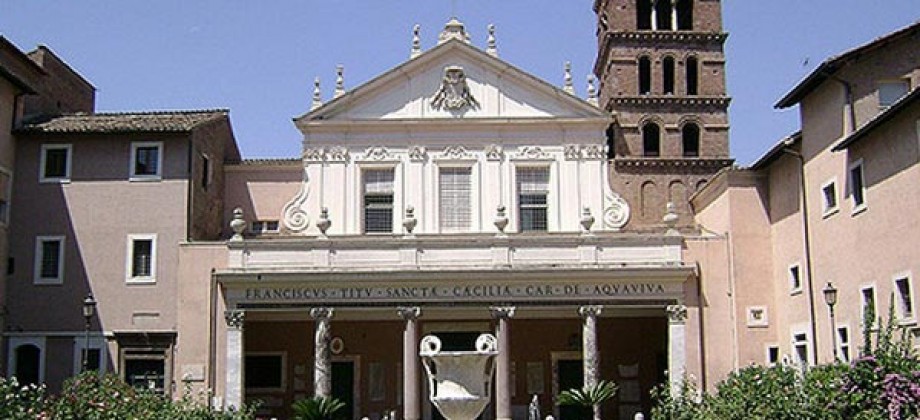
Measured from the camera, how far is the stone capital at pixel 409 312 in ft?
101

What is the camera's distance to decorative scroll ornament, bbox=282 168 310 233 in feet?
113

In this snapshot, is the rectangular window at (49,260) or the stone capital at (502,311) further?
the rectangular window at (49,260)

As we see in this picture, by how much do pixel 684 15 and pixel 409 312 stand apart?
1783 centimetres

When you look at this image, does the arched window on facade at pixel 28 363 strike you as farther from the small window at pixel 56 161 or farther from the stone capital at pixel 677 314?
the stone capital at pixel 677 314

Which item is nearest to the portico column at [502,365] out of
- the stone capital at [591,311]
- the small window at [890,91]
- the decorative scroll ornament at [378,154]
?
the stone capital at [591,311]

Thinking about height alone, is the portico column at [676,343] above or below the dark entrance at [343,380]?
above

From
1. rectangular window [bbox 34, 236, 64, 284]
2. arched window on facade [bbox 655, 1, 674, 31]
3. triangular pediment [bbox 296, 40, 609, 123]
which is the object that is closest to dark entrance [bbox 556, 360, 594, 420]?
triangular pediment [bbox 296, 40, 609, 123]

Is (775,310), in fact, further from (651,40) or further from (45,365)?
(45,365)

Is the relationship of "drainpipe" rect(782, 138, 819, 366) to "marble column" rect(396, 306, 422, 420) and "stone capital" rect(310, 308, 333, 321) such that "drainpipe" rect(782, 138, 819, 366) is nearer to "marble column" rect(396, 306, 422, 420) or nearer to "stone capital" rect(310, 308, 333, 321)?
"marble column" rect(396, 306, 422, 420)

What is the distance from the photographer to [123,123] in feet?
106

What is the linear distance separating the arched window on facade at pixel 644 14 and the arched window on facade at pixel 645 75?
4.67 ft

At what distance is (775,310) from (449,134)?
35.9 feet

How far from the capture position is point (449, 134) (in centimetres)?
3500

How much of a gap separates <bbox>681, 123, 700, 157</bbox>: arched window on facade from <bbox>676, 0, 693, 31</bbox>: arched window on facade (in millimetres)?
3860
